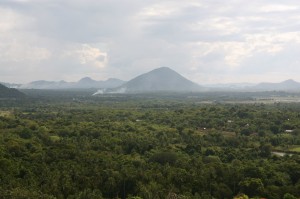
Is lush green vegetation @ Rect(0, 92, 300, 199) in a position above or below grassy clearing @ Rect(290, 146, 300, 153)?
above

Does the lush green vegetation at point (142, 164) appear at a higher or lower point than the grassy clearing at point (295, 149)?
higher

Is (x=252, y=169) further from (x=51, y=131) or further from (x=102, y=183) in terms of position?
(x=51, y=131)

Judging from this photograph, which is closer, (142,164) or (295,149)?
(142,164)

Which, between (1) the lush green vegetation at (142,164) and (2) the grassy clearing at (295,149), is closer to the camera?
(1) the lush green vegetation at (142,164)

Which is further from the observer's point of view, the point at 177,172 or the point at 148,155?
the point at 148,155

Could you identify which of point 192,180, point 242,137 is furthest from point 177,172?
point 242,137

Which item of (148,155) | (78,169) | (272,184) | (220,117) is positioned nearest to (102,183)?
(78,169)

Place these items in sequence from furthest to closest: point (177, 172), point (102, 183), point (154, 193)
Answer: point (177, 172) → point (102, 183) → point (154, 193)

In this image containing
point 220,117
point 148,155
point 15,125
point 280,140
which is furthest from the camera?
point 220,117

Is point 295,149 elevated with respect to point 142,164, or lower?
lower

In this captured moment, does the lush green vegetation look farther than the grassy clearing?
No
